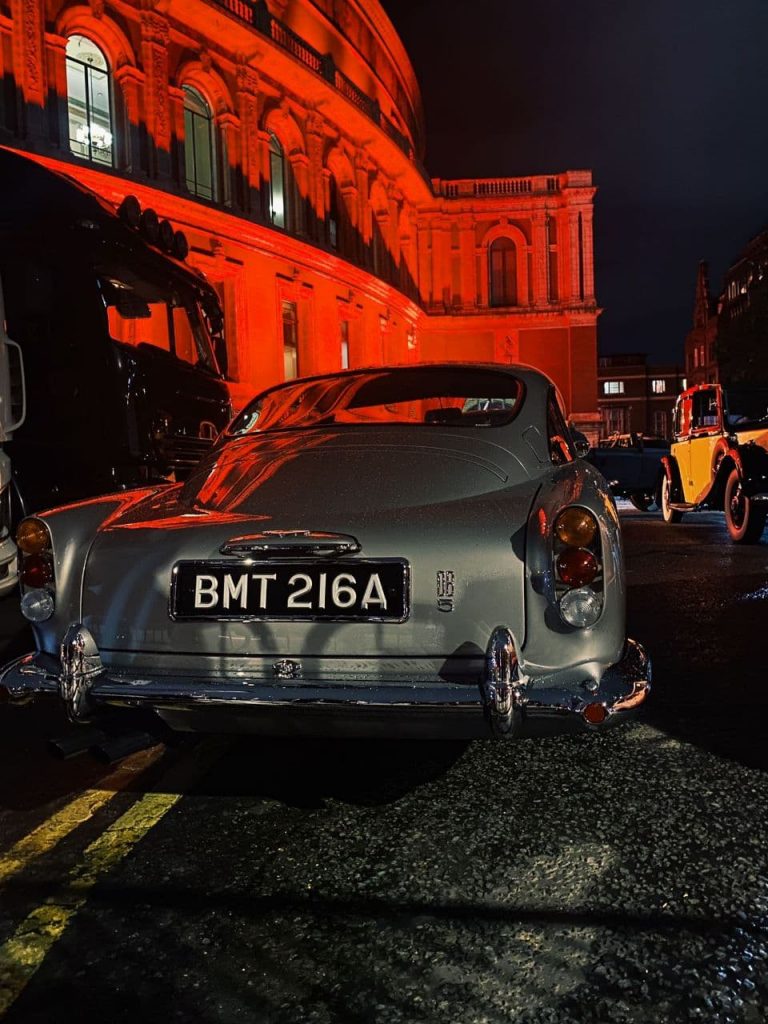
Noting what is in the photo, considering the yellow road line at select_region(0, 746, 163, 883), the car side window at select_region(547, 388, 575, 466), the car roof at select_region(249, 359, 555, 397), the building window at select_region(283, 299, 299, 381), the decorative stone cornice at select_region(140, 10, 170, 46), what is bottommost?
the yellow road line at select_region(0, 746, 163, 883)

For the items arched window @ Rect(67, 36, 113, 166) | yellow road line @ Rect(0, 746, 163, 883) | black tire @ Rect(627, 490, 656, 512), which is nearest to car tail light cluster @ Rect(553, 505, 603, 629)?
yellow road line @ Rect(0, 746, 163, 883)

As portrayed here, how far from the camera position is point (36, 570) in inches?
121

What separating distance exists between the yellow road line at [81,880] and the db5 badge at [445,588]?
122 centimetres

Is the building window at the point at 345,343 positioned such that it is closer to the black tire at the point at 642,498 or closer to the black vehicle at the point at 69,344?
the black tire at the point at 642,498

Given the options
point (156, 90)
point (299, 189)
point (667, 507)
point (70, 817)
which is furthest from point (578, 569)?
point (299, 189)

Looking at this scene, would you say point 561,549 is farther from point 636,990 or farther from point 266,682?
point 636,990

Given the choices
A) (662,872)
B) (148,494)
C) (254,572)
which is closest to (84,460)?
(148,494)

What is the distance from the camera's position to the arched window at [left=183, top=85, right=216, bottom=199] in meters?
26.4

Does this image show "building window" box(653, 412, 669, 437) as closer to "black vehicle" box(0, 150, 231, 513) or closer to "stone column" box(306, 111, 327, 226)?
"stone column" box(306, 111, 327, 226)

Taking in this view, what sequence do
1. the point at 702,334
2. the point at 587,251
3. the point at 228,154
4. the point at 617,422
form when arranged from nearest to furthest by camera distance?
the point at 228,154, the point at 587,251, the point at 702,334, the point at 617,422

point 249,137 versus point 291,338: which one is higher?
point 249,137

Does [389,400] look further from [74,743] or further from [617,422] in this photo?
[617,422]

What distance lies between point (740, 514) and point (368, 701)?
9.18m

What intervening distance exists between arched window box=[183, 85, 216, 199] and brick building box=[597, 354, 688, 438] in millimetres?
72927
